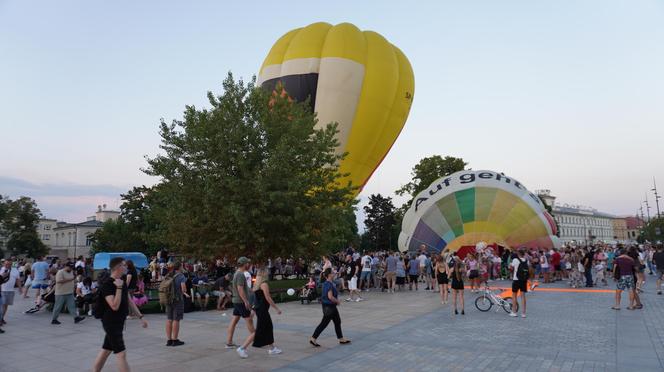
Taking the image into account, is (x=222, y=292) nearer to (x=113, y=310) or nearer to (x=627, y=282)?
(x=113, y=310)

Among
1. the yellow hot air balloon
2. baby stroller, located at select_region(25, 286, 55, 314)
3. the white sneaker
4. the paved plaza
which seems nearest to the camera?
the paved plaza

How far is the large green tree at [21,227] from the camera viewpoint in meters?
73.2

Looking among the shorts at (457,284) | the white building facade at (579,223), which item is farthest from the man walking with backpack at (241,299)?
the white building facade at (579,223)

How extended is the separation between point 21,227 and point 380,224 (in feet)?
200

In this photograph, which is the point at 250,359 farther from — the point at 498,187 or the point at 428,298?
the point at 498,187

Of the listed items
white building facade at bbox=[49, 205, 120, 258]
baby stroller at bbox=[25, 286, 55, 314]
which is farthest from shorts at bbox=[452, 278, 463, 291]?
white building facade at bbox=[49, 205, 120, 258]

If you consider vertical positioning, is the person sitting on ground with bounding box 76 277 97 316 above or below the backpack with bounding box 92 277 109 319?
below

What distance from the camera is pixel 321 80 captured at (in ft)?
92.3

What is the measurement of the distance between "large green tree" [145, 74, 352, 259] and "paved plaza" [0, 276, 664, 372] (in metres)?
3.53

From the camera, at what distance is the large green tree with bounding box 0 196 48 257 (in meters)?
73.2

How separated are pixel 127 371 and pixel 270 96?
15389mm

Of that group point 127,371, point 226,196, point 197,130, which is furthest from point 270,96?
point 127,371

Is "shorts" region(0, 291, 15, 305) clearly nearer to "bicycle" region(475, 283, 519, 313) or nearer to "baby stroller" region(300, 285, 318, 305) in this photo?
"baby stroller" region(300, 285, 318, 305)

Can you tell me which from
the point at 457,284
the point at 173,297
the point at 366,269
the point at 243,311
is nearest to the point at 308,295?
the point at 366,269
